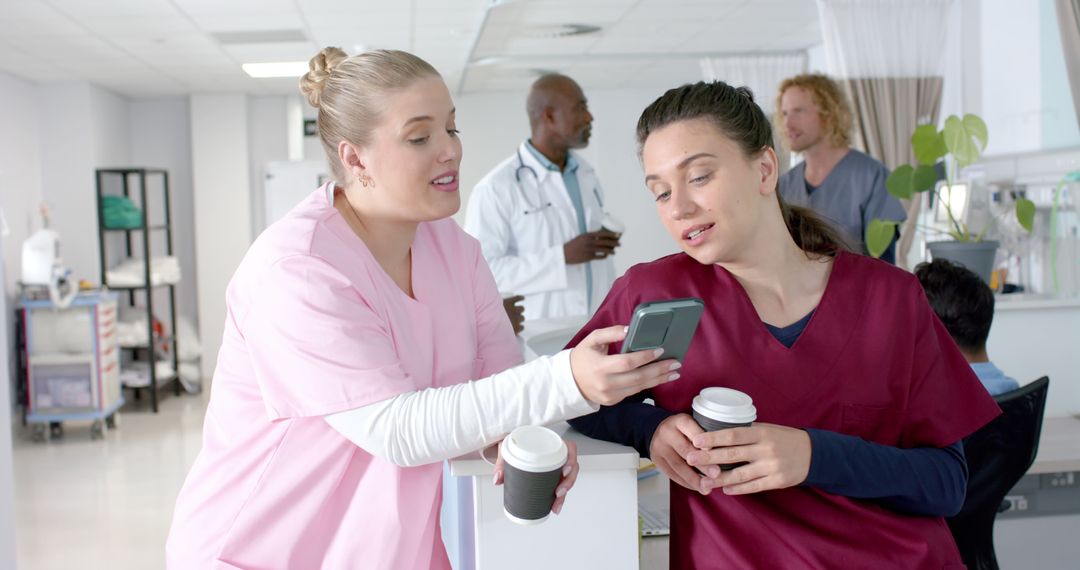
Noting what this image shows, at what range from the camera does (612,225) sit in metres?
3.18

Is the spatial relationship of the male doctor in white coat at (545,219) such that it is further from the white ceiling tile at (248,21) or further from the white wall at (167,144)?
the white wall at (167,144)

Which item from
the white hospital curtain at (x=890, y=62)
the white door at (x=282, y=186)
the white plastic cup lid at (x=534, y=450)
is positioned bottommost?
the white plastic cup lid at (x=534, y=450)

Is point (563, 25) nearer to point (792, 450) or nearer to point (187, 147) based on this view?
point (187, 147)

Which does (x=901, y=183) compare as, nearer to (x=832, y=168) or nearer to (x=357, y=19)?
(x=832, y=168)

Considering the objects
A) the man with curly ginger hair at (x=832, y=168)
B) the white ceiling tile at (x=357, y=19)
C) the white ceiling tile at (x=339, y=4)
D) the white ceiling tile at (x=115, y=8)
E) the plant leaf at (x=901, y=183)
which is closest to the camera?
the man with curly ginger hair at (x=832, y=168)

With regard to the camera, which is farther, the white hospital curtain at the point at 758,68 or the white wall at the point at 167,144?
the white wall at the point at 167,144

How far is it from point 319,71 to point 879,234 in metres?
2.18

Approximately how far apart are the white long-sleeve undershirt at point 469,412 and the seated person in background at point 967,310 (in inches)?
52.8

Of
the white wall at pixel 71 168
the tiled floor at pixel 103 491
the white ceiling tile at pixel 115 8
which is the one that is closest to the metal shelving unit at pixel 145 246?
the white wall at pixel 71 168

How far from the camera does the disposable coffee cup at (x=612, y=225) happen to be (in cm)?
311

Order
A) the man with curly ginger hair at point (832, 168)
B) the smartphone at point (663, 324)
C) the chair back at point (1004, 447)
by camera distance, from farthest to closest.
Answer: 1. the man with curly ginger hair at point (832, 168)
2. the chair back at point (1004, 447)
3. the smartphone at point (663, 324)

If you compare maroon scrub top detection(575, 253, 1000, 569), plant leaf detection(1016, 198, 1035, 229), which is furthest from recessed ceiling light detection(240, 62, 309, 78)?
maroon scrub top detection(575, 253, 1000, 569)

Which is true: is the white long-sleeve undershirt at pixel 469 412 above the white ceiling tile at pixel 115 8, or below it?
below

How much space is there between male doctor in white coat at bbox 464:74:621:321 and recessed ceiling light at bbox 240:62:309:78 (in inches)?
158
